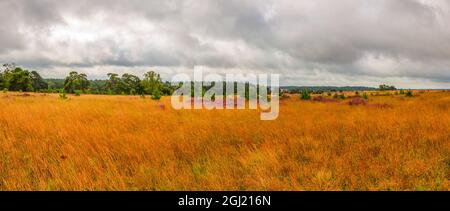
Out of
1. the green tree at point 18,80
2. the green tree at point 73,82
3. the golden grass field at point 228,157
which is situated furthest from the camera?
the green tree at point 73,82

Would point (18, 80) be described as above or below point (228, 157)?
above

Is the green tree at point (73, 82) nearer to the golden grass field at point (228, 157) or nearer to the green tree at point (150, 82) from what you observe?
the green tree at point (150, 82)

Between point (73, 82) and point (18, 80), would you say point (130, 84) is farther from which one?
point (18, 80)

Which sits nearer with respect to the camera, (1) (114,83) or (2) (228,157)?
(2) (228,157)

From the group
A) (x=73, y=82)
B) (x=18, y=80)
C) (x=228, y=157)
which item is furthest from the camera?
(x=73, y=82)

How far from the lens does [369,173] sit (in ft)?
14.6

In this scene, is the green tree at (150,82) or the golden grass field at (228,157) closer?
the golden grass field at (228,157)

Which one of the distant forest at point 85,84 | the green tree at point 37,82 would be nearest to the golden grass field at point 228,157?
the distant forest at point 85,84

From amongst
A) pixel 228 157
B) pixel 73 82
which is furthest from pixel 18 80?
pixel 228 157

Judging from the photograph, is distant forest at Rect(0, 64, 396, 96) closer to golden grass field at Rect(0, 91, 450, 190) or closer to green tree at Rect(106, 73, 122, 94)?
green tree at Rect(106, 73, 122, 94)

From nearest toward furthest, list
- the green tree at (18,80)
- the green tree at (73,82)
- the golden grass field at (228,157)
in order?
the golden grass field at (228,157), the green tree at (18,80), the green tree at (73,82)
